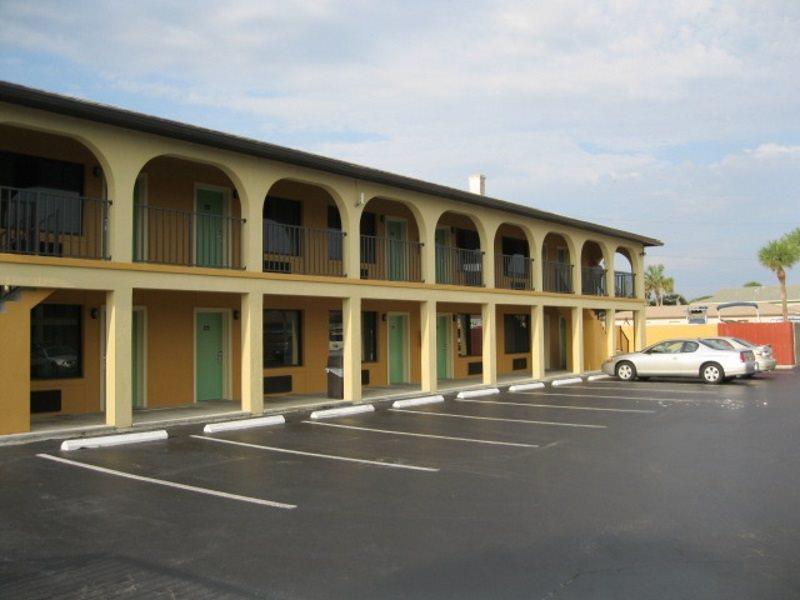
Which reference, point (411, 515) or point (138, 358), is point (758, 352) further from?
point (411, 515)

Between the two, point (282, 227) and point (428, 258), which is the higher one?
point (282, 227)

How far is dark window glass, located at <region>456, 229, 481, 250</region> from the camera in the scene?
2289cm

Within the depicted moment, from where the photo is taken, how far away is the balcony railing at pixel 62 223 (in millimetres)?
11969

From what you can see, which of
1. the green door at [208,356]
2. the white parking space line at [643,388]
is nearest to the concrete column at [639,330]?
the white parking space line at [643,388]

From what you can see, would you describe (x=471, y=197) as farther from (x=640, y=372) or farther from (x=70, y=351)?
(x=70, y=351)

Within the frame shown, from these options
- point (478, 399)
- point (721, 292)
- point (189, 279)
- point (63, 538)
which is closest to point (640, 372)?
point (478, 399)

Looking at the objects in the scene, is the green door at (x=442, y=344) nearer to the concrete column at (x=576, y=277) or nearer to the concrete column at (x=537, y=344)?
the concrete column at (x=537, y=344)

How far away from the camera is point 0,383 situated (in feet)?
35.2

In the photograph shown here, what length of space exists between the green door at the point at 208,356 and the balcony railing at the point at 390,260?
14.2ft

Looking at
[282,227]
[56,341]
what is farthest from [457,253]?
[56,341]

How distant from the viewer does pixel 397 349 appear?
21312 millimetres

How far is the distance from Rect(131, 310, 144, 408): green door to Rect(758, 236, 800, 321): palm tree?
39.3 metres

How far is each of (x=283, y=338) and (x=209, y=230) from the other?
11.4 ft

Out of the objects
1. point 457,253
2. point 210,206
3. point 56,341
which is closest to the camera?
point 56,341
